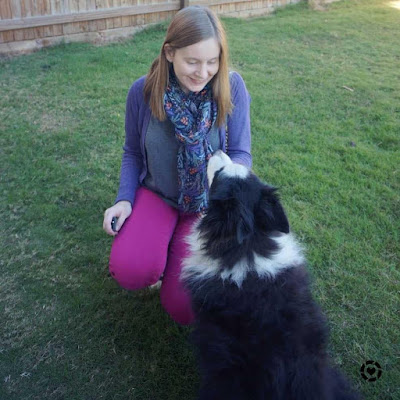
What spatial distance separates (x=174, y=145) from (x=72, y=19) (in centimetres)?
528

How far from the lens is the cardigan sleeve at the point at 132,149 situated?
2412 mm

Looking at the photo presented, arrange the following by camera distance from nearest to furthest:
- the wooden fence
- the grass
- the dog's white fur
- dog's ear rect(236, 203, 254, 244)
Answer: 1. dog's ear rect(236, 203, 254, 244)
2. the dog's white fur
3. the grass
4. the wooden fence

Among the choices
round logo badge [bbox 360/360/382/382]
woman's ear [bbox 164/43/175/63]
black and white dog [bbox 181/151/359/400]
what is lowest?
round logo badge [bbox 360/360/382/382]

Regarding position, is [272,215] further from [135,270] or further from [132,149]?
[132,149]

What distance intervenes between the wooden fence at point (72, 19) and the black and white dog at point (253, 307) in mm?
5584

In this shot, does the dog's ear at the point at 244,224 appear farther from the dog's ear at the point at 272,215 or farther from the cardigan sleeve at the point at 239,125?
the cardigan sleeve at the point at 239,125

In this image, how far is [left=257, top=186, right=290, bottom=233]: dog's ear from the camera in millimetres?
1881

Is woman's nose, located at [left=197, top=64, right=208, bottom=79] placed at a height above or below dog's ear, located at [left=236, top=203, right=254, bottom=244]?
above

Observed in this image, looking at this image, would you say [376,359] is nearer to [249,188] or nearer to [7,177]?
[249,188]

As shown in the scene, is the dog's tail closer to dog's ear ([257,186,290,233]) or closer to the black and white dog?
the black and white dog

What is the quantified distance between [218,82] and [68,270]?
169 centimetres

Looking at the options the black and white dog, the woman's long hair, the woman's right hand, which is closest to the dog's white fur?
the black and white dog

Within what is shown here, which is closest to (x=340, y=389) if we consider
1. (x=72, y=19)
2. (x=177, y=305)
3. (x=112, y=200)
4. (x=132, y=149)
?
(x=177, y=305)

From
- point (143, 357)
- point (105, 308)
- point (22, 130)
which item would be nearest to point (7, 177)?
point (22, 130)
